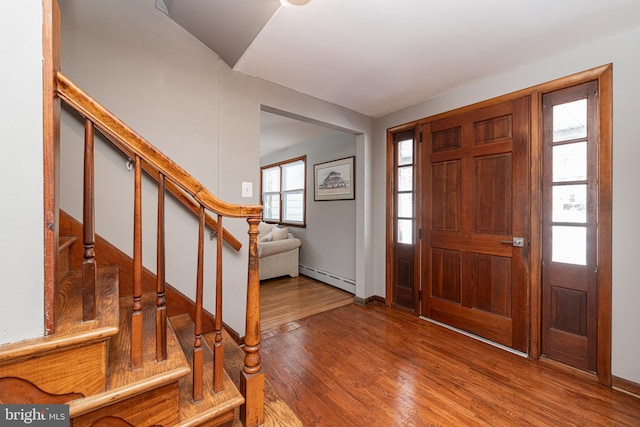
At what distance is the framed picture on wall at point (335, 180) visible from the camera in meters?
3.75

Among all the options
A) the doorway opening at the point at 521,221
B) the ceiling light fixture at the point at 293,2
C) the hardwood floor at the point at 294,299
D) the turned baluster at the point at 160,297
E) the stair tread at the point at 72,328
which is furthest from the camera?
the hardwood floor at the point at 294,299

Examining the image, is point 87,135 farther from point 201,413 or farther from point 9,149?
point 201,413

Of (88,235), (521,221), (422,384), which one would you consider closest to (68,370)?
(88,235)

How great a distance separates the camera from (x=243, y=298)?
216cm

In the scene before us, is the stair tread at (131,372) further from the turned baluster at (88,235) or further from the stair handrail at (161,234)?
the turned baluster at (88,235)

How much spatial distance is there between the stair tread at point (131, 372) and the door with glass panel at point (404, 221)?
2.45 metres

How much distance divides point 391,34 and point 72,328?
2.23m

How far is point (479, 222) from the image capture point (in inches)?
93.7

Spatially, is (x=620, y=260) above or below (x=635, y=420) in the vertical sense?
above

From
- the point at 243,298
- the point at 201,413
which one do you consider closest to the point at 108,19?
the point at 243,298

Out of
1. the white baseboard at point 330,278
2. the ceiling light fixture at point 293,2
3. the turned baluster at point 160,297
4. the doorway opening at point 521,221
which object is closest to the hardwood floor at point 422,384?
the doorway opening at point 521,221

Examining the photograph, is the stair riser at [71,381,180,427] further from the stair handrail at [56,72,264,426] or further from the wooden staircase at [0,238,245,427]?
the stair handrail at [56,72,264,426]

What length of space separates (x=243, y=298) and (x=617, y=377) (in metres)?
2.67

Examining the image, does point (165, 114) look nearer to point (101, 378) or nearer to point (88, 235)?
point (88, 235)
